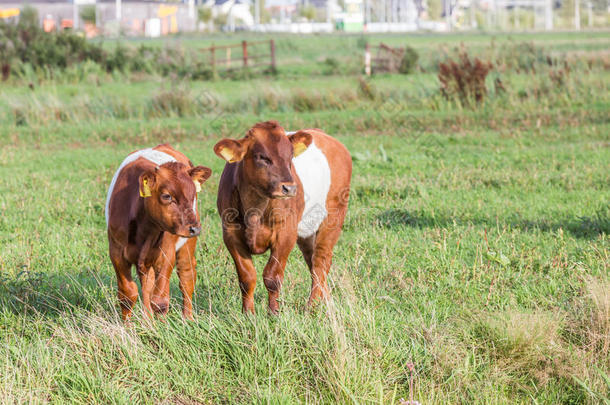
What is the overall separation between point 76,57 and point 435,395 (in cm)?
2471

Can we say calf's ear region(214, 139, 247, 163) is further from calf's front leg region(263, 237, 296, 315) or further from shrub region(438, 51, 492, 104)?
shrub region(438, 51, 492, 104)

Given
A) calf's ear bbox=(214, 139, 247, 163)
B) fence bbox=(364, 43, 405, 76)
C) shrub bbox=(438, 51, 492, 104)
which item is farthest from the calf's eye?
fence bbox=(364, 43, 405, 76)

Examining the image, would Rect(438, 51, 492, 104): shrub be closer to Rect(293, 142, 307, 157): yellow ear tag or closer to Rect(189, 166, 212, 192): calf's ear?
Rect(293, 142, 307, 157): yellow ear tag

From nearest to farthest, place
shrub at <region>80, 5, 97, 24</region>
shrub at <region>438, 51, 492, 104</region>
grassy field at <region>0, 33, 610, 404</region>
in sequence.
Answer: grassy field at <region>0, 33, 610, 404</region>
shrub at <region>438, 51, 492, 104</region>
shrub at <region>80, 5, 97, 24</region>

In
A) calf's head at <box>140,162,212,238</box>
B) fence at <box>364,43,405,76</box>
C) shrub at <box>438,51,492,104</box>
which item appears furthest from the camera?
fence at <box>364,43,405,76</box>

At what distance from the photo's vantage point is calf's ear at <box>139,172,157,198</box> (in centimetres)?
469

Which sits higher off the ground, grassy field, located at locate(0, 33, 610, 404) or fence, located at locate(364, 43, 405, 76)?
fence, located at locate(364, 43, 405, 76)

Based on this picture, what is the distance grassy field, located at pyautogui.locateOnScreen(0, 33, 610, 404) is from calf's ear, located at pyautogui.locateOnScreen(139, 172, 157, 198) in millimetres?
830

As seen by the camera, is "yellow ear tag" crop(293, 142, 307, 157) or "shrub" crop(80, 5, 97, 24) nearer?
"yellow ear tag" crop(293, 142, 307, 157)

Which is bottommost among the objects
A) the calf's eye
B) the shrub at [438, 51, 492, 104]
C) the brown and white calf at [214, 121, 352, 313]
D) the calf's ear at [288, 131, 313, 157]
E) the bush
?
the brown and white calf at [214, 121, 352, 313]

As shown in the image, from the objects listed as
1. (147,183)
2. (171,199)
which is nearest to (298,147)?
(171,199)

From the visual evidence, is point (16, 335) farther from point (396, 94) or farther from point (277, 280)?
point (396, 94)

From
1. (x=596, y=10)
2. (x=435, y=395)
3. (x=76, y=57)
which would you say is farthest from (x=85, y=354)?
(x=596, y=10)

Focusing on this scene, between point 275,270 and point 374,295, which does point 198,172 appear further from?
point 374,295
